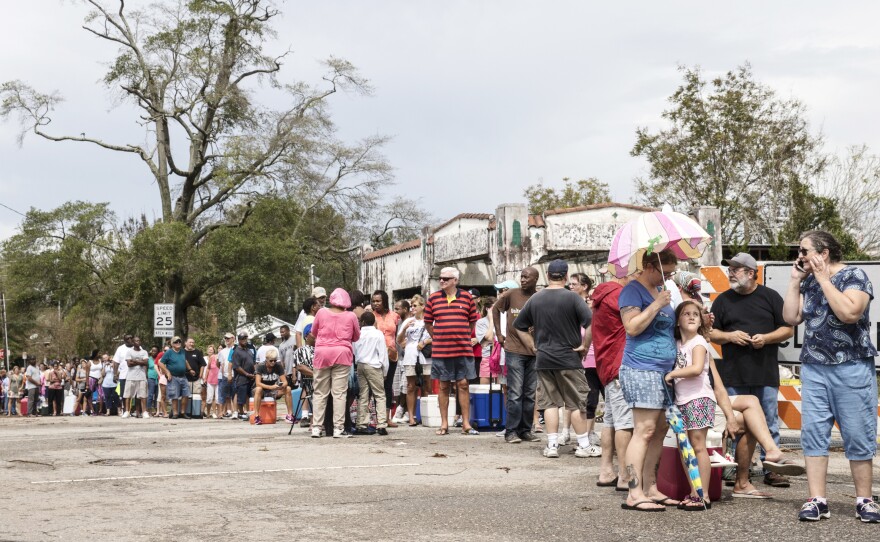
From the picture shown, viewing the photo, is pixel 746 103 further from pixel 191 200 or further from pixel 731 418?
pixel 731 418

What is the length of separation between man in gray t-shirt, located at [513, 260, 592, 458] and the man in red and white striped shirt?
3284mm

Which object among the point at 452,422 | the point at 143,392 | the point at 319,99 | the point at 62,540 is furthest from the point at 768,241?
the point at 62,540

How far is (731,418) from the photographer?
7.91 meters

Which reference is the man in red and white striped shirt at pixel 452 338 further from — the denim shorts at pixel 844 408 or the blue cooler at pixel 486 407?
the denim shorts at pixel 844 408

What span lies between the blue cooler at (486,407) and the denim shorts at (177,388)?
34.5ft

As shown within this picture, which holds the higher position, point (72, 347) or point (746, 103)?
point (746, 103)

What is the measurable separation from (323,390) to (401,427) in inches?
83.8

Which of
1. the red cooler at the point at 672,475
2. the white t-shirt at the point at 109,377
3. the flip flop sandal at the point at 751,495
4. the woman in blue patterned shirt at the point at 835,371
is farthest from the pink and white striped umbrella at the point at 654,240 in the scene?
the white t-shirt at the point at 109,377

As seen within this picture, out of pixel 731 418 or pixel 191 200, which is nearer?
Answer: pixel 731 418

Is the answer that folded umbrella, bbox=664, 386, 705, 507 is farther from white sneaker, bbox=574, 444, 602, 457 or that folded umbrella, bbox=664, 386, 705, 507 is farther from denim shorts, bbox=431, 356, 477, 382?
denim shorts, bbox=431, 356, 477, 382

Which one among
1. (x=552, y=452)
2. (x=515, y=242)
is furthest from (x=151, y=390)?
(x=552, y=452)

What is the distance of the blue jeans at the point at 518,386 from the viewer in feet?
40.8

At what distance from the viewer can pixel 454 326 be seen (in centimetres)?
1390

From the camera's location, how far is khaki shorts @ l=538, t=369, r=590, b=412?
10.4 m
